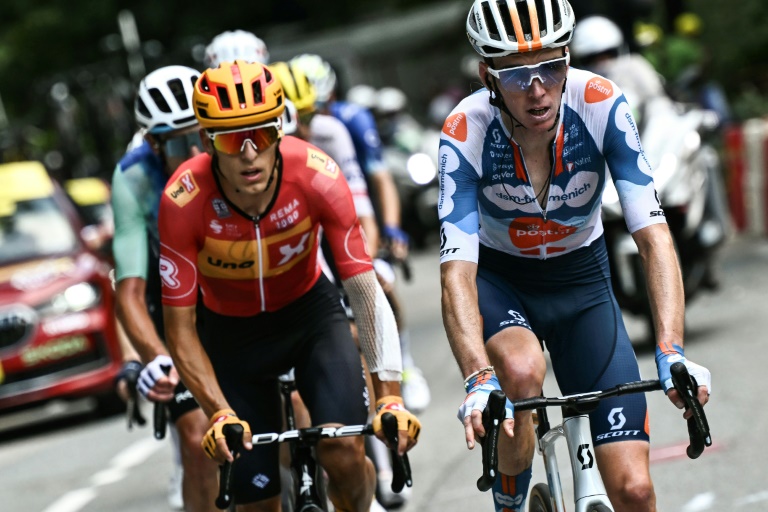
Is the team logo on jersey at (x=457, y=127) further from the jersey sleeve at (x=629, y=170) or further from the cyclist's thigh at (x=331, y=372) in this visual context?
the cyclist's thigh at (x=331, y=372)

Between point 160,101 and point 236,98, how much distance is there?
1.52 meters

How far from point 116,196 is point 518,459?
2678 mm

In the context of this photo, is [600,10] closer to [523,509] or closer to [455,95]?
[455,95]

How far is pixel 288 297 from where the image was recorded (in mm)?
6789

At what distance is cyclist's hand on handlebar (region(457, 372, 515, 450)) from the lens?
502 centimetres

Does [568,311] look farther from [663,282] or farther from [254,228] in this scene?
[254,228]

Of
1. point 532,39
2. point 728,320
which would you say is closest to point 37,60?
point 728,320

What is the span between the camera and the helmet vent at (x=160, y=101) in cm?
755

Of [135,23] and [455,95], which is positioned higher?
[135,23]

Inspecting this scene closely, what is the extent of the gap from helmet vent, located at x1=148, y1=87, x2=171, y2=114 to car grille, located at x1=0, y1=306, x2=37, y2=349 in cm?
635

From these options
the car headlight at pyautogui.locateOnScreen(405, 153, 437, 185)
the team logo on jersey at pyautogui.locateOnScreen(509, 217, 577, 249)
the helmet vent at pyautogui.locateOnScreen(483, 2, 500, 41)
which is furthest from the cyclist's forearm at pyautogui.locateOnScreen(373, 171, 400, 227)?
the car headlight at pyautogui.locateOnScreen(405, 153, 437, 185)

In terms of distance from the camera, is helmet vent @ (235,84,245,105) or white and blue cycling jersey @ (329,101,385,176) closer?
helmet vent @ (235,84,245,105)

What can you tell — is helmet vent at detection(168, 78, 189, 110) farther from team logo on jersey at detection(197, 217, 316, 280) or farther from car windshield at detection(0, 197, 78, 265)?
car windshield at detection(0, 197, 78, 265)

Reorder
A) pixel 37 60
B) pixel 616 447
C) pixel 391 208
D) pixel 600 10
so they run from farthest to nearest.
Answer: pixel 37 60
pixel 600 10
pixel 391 208
pixel 616 447
